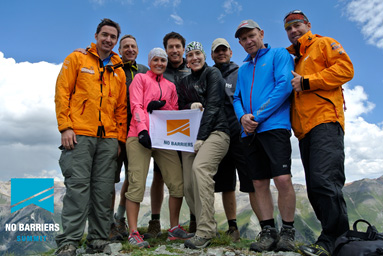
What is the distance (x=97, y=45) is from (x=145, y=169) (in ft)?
11.0

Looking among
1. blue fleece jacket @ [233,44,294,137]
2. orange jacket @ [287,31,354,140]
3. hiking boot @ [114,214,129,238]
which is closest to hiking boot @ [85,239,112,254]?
hiking boot @ [114,214,129,238]

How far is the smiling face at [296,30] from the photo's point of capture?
6.05 metres

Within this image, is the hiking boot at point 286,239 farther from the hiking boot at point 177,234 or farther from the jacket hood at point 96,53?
the jacket hood at point 96,53

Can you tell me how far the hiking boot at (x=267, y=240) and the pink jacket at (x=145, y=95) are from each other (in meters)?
3.43

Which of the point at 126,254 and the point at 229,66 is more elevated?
the point at 229,66

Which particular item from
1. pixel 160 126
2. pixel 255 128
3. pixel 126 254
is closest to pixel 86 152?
pixel 160 126

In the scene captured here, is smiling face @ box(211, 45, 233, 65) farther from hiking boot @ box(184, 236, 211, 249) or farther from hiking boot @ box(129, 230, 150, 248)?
hiking boot @ box(129, 230, 150, 248)

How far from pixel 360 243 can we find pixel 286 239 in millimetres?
1422

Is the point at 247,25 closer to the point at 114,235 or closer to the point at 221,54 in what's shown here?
the point at 221,54

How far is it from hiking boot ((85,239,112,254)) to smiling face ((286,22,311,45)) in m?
6.10

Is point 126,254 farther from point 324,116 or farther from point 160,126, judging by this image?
point 324,116

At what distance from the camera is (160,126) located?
23.1ft

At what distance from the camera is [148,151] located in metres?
6.77

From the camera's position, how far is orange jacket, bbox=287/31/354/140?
5.26 metres
